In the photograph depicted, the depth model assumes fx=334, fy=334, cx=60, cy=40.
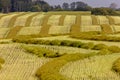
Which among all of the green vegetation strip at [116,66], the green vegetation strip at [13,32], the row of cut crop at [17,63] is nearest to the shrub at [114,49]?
the green vegetation strip at [116,66]

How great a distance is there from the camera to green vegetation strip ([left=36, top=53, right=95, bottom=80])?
18812 millimetres

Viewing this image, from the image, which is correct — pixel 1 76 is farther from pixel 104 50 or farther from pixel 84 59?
pixel 104 50

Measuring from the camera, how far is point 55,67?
69.1 feet

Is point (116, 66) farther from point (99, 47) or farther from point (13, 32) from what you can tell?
point (13, 32)

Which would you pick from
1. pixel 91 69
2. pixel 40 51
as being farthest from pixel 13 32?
pixel 91 69

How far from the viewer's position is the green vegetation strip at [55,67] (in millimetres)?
18812

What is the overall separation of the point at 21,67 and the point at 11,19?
46430 millimetres

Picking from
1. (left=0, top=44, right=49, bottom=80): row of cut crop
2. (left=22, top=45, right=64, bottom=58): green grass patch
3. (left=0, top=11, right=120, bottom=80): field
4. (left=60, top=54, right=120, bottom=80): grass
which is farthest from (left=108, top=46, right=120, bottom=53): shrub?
(left=0, top=44, right=49, bottom=80): row of cut crop

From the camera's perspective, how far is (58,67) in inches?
832

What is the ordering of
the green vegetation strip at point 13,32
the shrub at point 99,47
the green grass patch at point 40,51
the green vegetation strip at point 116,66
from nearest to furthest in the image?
1. the green vegetation strip at point 116,66
2. the green grass patch at point 40,51
3. the shrub at point 99,47
4. the green vegetation strip at point 13,32

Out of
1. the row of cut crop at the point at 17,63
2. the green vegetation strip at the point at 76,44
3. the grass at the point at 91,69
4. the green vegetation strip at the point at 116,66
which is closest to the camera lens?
the grass at the point at 91,69

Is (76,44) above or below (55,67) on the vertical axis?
below

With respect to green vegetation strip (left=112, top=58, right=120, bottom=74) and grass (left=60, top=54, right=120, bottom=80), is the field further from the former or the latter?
green vegetation strip (left=112, top=58, right=120, bottom=74)

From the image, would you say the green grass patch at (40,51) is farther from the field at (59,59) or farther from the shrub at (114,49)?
the shrub at (114,49)
